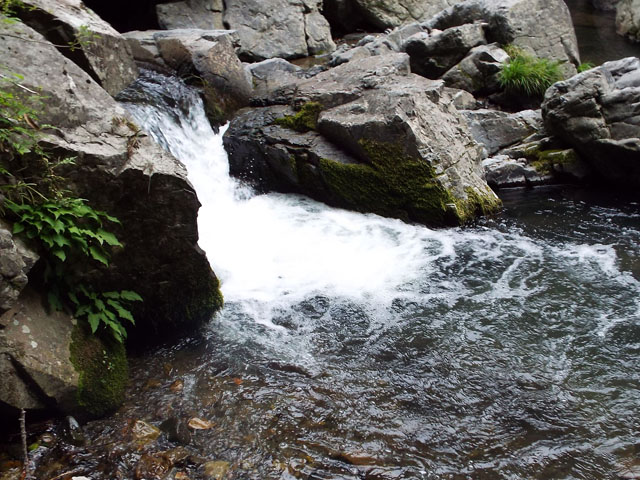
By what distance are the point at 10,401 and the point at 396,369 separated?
303 centimetres

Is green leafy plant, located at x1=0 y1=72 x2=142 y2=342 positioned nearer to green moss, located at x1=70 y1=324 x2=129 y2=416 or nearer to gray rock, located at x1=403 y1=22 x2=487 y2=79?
green moss, located at x1=70 y1=324 x2=129 y2=416

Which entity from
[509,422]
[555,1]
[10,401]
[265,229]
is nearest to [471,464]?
[509,422]

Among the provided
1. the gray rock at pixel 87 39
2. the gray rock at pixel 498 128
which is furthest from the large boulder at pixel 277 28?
the gray rock at pixel 498 128

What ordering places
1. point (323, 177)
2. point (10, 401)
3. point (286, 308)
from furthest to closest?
point (323, 177), point (286, 308), point (10, 401)

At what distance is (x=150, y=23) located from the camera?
13922 mm

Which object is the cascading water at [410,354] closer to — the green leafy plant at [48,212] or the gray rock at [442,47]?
the green leafy plant at [48,212]

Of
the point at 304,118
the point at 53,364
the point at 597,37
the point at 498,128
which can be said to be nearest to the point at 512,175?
the point at 498,128

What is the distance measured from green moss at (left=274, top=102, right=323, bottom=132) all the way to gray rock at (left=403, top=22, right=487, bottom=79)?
501 cm

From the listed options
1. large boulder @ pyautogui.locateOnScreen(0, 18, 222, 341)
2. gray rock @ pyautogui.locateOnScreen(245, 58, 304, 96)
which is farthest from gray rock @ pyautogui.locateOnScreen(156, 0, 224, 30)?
large boulder @ pyautogui.locateOnScreen(0, 18, 222, 341)

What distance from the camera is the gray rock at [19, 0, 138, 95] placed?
7.08 m

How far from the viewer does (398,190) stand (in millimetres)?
7832

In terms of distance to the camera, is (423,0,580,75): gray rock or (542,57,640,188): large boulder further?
(423,0,580,75): gray rock

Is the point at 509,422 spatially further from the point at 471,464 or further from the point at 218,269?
the point at 218,269

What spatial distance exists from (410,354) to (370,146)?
3.87 meters
